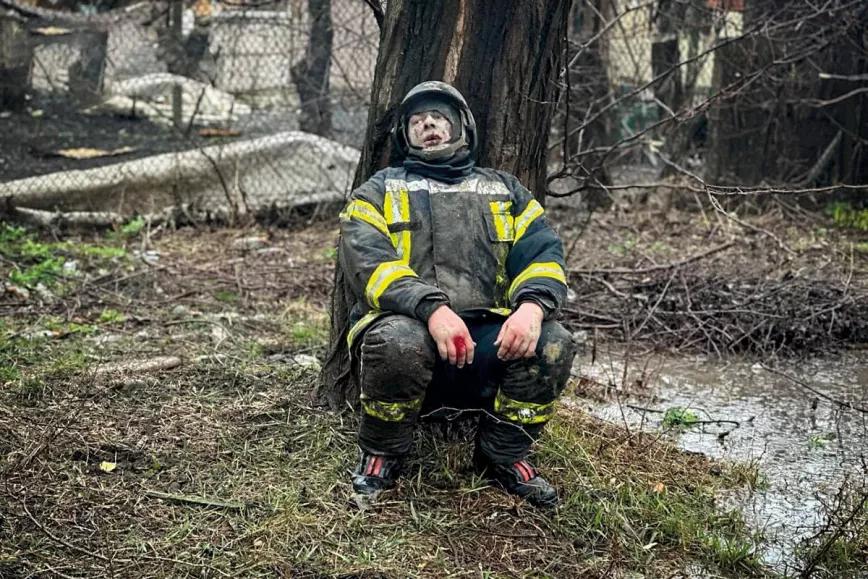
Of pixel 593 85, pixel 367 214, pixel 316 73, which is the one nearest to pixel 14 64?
pixel 316 73

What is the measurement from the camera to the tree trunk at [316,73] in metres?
10.3

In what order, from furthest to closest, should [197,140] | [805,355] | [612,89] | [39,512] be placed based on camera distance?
[197,140]
[612,89]
[805,355]
[39,512]

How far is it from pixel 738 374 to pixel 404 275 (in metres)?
2.78

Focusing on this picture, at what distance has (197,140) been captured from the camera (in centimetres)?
1091

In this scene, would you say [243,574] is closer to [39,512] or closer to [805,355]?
[39,512]

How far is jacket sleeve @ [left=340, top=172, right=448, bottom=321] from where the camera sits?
374 centimetres

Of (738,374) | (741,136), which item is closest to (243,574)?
(738,374)

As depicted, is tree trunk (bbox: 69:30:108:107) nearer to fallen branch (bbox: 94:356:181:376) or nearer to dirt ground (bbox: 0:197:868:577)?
dirt ground (bbox: 0:197:868:577)

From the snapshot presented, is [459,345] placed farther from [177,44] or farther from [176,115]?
[177,44]

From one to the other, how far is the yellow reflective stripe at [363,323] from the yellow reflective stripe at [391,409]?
0.27 meters

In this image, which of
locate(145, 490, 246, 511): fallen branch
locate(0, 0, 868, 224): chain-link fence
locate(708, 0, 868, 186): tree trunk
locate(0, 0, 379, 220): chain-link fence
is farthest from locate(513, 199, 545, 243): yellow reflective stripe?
locate(708, 0, 868, 186): tree trunk

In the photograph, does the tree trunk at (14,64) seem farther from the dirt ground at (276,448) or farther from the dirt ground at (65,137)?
the dirt ground at (276,448)

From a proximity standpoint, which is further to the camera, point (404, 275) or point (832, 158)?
point (832, 158)

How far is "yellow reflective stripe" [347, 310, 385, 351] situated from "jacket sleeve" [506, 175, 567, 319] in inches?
20.5
